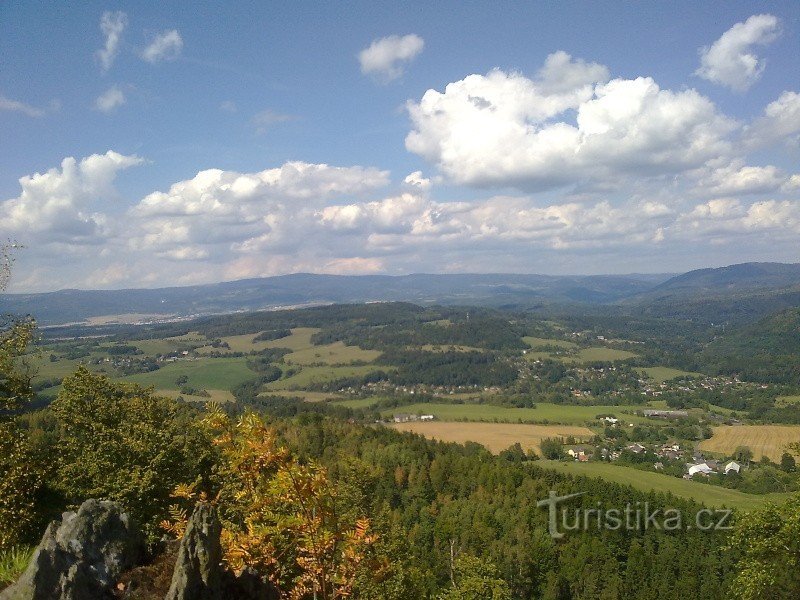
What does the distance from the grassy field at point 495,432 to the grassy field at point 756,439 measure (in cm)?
2426

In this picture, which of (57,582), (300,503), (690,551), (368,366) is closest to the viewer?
(300,503)

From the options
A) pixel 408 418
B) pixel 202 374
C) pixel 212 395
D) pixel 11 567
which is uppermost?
pixel 11 567

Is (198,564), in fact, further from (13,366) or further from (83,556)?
(13,366)

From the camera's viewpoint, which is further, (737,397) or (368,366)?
(368,366)

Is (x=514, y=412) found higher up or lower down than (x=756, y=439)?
lower down

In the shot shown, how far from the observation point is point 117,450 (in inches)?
724

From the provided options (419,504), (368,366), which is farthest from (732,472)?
(368,366)

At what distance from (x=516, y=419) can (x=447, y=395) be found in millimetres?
42936

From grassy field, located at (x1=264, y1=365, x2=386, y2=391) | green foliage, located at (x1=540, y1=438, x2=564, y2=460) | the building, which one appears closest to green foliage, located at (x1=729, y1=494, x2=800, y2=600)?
green foliage, located at (x1=540, y1=438, x2=564, y2=460)

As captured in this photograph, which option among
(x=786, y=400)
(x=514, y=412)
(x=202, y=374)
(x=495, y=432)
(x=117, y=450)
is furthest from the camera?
(x=202, y=374)

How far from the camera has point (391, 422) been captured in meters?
122

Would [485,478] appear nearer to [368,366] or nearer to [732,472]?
[732,472]

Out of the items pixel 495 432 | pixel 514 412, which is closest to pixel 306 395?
pixel 514 412

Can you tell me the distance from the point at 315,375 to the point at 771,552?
535ft
